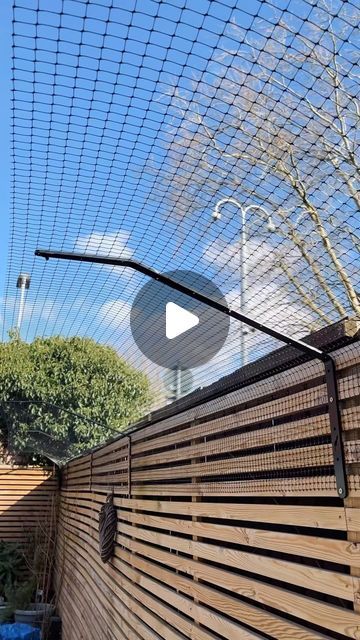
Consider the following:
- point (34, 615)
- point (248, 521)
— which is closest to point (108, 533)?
point (248, 521)

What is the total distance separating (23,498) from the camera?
933cm

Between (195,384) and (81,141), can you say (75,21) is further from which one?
(195,384)

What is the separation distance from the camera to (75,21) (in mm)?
2252

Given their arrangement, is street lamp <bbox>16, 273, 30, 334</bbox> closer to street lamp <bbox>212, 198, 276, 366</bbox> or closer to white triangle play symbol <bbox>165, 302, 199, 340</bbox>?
street lamp <bbox>212, 198, 276, 366</bbox>

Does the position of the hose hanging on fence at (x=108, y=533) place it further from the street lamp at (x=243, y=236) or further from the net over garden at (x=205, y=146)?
the street lamp at (x=243, y=236)

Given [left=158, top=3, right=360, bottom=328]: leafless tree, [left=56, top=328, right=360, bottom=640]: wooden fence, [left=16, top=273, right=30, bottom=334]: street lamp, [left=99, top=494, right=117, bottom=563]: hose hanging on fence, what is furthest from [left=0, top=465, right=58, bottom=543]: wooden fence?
[left=158, top=3, right=360, bottom=328]: leafless tree

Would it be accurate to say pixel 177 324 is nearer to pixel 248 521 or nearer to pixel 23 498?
pixel 248 521

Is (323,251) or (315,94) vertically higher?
(315,94)

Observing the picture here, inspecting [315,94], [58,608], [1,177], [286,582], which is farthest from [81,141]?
[58,608]

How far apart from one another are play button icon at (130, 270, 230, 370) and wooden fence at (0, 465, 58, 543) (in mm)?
5840

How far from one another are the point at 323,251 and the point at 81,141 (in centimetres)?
142

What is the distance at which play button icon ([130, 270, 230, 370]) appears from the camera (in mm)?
3188

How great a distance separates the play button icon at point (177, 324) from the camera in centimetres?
319

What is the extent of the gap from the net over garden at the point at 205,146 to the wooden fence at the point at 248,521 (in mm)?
692
